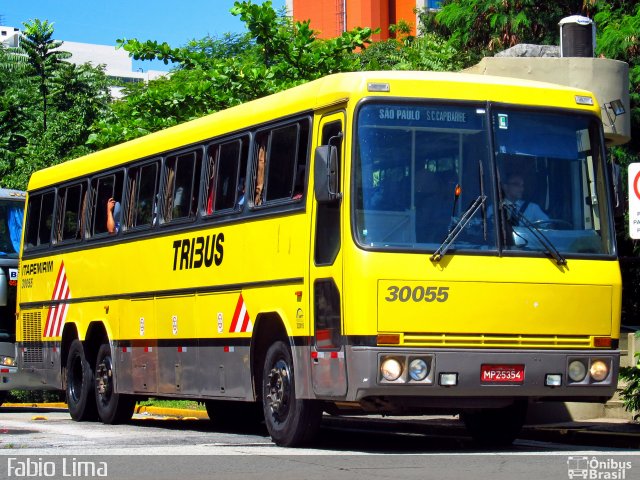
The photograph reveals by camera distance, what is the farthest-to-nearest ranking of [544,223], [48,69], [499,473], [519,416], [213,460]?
[48,69] < [519,416] < [544,223] < [213,460] < [499,473]

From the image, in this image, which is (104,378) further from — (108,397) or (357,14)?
(357,14)

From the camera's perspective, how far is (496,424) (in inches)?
551

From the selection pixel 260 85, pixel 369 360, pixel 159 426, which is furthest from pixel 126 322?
pixel 260 85

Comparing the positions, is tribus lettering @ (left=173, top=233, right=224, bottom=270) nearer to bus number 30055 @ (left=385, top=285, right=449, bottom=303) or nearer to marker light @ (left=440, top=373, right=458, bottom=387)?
bus number 30055 @ (left=385, top=285, right=449, bottom=303)

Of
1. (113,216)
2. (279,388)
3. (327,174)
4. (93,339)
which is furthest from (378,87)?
(93,339)

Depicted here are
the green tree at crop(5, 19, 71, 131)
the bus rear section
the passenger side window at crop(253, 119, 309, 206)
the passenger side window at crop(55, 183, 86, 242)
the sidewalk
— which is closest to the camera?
the passenger side window at crop(253, 119, 309, 206)

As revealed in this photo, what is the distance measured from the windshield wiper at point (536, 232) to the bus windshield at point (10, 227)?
13.7 meters

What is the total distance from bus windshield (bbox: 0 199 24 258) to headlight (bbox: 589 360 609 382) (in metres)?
14.0

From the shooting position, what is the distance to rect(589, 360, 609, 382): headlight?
40.4ft

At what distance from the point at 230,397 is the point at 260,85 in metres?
13.5

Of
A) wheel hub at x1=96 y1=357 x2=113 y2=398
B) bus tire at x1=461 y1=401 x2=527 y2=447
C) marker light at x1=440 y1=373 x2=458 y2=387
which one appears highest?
wheel hub at x1=96 y1=357 x2=113 y2=398

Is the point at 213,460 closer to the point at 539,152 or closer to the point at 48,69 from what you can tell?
the point at 539,152

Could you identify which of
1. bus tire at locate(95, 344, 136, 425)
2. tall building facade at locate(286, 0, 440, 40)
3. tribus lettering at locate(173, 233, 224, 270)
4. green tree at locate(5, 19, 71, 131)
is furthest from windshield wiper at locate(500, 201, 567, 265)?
tall building facade at locate(286, 0, 440, 40)

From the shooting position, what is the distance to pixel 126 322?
1741cm
